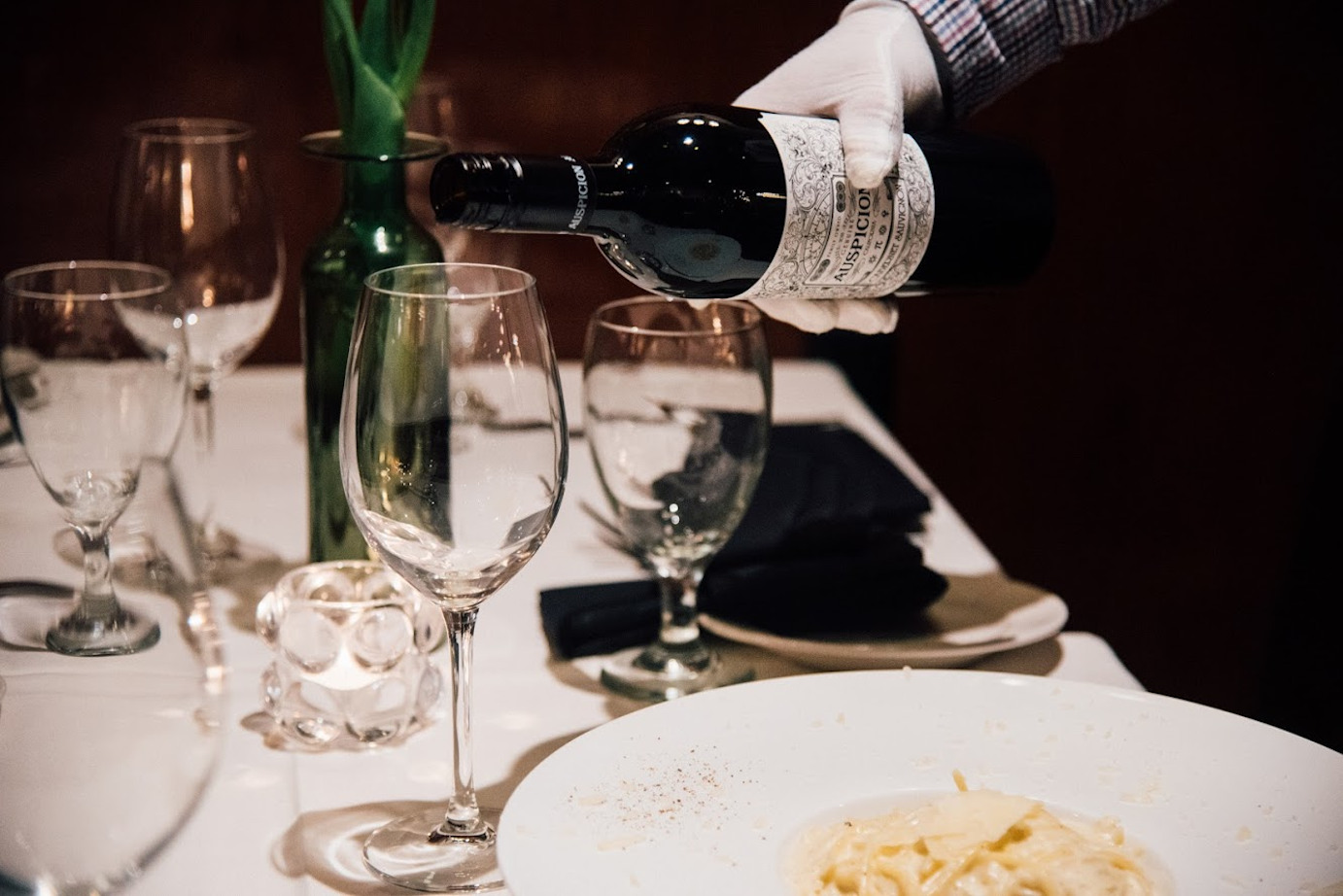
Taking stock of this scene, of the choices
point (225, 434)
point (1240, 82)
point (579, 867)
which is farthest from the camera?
point (1240, 82)

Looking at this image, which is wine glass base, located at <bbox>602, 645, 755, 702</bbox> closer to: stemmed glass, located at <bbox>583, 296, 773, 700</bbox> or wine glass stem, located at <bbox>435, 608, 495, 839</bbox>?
stemmed glass, located at <bbox>583, 296, 773, 700</bbox>

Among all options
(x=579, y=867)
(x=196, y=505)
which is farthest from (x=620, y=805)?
(x=196, y=505)

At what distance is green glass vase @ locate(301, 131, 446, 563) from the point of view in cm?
102

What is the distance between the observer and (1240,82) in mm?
2217

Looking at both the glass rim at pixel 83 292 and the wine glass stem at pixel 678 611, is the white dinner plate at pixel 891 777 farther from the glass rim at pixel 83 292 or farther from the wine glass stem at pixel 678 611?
the glass rim at pixel 83 292

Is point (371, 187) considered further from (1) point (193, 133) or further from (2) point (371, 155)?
(1) point (193, 133)

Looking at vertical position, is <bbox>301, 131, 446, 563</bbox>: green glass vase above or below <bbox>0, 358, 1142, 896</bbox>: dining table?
above

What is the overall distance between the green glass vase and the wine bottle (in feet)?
0.59

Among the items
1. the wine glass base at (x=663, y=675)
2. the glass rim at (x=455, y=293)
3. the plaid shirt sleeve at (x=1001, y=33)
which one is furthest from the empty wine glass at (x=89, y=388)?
the plaid shirt sleeve at (x=1001, y=33)

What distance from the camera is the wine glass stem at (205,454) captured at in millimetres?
1213

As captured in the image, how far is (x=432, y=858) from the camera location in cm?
75

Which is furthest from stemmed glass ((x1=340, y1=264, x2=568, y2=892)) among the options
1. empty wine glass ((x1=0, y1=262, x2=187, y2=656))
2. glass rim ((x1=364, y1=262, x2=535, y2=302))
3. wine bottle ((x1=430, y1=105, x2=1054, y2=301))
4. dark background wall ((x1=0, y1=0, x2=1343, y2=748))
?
dark background wall ((x1=0, y1=0, x2=1343, y2=748))

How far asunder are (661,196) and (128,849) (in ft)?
1.61

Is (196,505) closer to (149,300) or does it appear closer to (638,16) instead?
(149,300)
